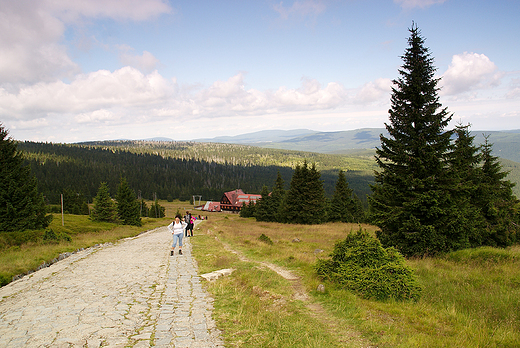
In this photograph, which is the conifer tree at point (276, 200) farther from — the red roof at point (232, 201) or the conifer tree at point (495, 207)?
the red roof at point (232, 201)

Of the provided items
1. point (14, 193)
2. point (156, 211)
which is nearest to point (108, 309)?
point (14, 193)

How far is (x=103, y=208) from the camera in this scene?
5578cm

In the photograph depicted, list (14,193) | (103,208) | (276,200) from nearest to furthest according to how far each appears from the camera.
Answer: (14,193) < (103,208) < (276,200)

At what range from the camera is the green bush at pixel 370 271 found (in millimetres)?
8086

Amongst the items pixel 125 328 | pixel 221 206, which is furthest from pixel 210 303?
pixel 221 206

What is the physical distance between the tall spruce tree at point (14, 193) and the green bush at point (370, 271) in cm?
3965

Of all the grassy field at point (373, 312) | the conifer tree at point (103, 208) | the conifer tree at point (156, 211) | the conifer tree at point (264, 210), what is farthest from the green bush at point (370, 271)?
the conifer tree at point (156, 211)

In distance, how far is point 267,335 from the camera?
5.72 meters

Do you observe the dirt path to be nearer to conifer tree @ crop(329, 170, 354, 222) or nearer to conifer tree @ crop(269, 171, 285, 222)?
conifer tree @ crop(329, 170, 354, 222)

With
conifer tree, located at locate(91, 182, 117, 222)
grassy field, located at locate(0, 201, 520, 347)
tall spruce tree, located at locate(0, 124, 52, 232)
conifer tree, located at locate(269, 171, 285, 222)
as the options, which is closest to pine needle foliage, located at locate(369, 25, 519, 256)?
grassy field, located at locate(0, 201, 520, 347)

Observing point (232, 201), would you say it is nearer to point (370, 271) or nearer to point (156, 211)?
point (156, 211)

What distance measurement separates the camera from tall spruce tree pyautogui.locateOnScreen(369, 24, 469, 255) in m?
14.9

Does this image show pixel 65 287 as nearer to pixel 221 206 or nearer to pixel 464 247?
pixel 464 247

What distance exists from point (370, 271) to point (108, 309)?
7.70 meters
